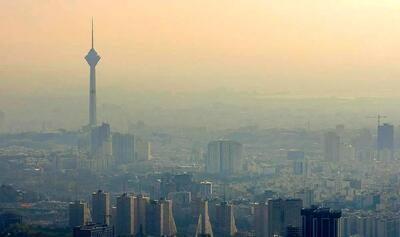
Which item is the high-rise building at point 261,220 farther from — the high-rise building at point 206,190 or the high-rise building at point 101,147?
the high-rise building at point 101,147

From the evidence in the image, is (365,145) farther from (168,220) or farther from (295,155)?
(168,220)

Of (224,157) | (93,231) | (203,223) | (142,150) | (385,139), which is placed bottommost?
(203,223)

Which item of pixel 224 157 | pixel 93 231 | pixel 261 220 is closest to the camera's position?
pixel 93 231

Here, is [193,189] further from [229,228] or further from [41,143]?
[41,143]

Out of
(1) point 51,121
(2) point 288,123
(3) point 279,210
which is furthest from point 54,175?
(3) point 279,210

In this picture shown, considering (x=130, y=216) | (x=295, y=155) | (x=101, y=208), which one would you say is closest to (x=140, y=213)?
(x=130, y=216)

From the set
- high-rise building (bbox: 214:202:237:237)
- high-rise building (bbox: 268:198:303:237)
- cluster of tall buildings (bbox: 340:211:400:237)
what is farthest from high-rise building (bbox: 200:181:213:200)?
high-rise building (bbox: 268:198:303:237)
